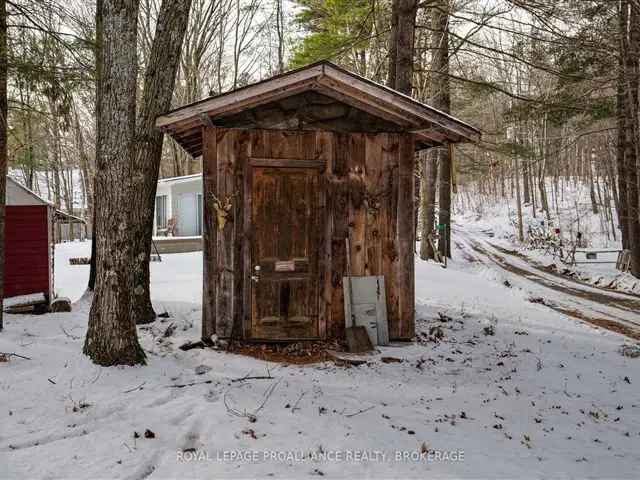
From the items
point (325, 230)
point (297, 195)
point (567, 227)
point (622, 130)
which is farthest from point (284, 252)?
point (567, 227)

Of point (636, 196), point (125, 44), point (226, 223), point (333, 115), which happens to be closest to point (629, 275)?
point (636, 196)

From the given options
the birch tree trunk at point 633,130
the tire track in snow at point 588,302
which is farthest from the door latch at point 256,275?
the birch tree trunk at point 633,130

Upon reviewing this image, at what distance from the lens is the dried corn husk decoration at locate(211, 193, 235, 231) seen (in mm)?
6492

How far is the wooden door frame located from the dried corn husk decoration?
0.77 ft

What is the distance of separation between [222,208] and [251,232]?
523 mm

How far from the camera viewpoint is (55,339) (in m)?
6.30

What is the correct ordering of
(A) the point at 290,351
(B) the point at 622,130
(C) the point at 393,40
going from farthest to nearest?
(B) the point at 622,130, (C) the point at 393,40, (A) the point at 290,351

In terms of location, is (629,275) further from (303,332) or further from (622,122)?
(303,332)

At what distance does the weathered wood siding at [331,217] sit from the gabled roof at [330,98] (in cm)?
22

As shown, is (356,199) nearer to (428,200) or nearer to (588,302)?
(588,302)

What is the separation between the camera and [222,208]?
651cm

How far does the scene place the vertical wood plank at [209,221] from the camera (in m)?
6.54

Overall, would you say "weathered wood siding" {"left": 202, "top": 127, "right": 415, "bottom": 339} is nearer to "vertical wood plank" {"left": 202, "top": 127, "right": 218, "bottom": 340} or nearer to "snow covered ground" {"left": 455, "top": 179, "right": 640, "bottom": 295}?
"vertical wood plank" {"left": 202, "top": 127, "right": 218, "bottom": 340}

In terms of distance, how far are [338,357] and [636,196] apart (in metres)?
13.1
